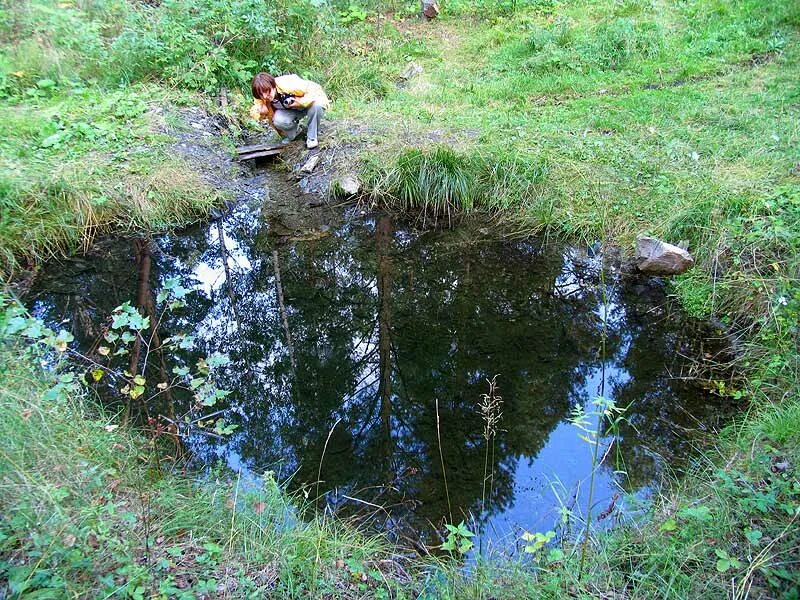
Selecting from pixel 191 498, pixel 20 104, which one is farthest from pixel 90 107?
pixel 191 498

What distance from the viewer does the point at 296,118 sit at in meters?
6.65

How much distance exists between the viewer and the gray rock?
613 centimetres

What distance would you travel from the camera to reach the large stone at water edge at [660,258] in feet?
15.6

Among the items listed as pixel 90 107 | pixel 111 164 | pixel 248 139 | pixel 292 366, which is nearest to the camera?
pixel 292 366

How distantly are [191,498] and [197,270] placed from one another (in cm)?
285

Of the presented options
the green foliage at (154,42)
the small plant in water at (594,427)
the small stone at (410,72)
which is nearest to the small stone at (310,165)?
the green foliage at (154,42)

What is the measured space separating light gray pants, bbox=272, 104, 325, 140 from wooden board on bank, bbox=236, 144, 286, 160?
217mm

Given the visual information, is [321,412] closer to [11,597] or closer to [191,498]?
[191,498]

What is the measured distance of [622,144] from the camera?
605 centimetres

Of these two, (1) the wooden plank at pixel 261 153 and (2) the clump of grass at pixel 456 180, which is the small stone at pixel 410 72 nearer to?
(1) the wooden plank at pixel 261 153

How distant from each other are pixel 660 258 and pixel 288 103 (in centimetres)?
412

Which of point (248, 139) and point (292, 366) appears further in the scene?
point (248, 139)

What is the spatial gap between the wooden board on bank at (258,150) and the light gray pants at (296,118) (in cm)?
22

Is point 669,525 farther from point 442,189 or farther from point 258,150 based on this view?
point 258,150
